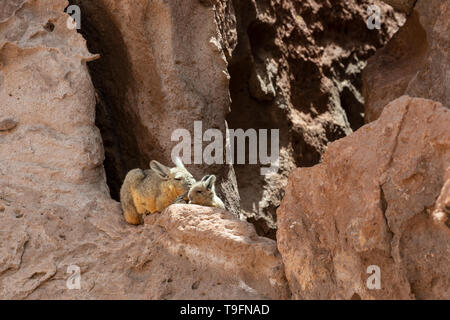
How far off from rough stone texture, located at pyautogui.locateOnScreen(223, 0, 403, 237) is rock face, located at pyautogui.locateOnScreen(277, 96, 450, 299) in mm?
3348

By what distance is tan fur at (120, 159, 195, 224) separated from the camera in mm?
5707

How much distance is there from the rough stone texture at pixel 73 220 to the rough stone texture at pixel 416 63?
2.58 m

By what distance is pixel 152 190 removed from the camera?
5.80 meters

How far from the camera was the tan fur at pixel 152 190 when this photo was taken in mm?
5707

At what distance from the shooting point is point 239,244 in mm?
4508

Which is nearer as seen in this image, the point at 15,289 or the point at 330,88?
the point at 15,289

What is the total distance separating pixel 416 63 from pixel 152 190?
135 inches

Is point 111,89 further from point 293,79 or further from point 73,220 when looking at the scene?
point 293,79

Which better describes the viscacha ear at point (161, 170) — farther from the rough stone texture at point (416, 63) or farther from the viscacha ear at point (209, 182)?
the rough stone texture at point (416, 63)

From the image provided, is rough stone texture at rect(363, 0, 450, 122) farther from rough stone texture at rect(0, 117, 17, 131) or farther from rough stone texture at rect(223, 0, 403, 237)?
rough stone texture at rect(0, 117, 17, 131)

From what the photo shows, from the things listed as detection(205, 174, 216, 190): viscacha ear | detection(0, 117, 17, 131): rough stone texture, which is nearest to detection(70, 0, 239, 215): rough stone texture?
detection(205, 174, 216, 190): viscacha ear
